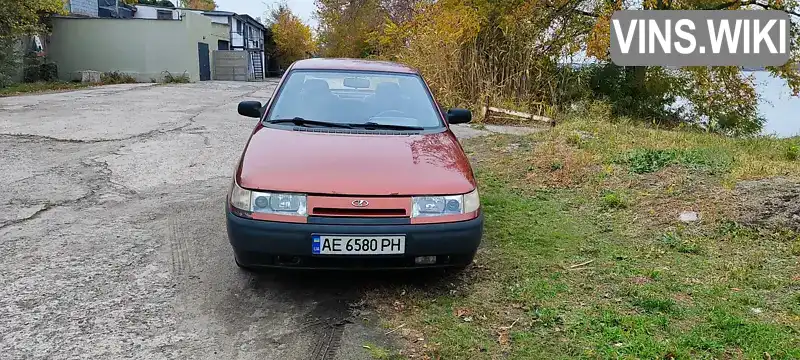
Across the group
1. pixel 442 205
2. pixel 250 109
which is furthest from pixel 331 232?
pixel 250 109

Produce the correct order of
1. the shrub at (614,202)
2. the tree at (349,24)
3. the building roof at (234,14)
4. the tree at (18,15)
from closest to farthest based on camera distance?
1. the shrub at (614,202)
2. the tree at (18,15)
3. the tree at (349,24)
4. the building roof at (234,14)

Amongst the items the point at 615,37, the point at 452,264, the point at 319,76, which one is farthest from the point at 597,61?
the point at 452,264

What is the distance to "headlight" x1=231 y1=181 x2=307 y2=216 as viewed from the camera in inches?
122

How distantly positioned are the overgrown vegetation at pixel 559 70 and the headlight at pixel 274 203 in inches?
384

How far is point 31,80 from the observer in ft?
69.6

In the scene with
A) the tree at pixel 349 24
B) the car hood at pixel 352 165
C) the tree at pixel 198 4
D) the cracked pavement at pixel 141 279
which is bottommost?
the cracked pavement at pixel 141 279

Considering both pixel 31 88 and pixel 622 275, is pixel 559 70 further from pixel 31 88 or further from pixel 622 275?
pixel 31 88

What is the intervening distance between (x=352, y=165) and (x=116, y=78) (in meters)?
23.8

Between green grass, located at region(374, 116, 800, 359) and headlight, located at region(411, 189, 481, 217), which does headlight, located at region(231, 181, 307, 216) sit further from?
green grass, located at region(374, 116, 800, 359)

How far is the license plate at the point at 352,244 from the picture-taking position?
120 inches

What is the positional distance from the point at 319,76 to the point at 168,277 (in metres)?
2.04

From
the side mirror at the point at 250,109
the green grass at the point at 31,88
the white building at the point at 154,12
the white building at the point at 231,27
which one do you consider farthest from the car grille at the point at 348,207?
the white building at the point at 154,12

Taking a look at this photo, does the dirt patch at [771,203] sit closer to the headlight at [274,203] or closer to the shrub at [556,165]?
the shrub at [556,165]

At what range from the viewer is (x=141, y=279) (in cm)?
356
